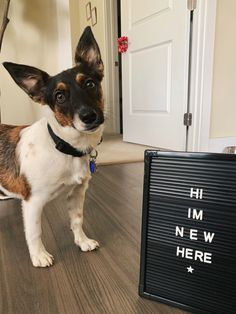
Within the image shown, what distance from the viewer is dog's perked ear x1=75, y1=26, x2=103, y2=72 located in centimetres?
90

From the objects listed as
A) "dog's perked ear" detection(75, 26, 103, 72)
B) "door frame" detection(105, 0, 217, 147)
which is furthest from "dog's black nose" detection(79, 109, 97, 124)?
"door frame" detection(105, 0, 217, 147)

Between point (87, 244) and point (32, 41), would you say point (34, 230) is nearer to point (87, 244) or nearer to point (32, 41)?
point (87, 244)

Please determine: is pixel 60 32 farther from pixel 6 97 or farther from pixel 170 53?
pixel 170 53

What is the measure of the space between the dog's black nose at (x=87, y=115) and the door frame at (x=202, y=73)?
1.21 meters

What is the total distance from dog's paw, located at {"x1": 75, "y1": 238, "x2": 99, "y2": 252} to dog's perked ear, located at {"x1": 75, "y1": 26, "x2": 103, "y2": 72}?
63 centimetres

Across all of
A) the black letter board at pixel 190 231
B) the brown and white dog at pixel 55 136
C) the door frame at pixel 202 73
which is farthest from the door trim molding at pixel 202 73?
the black letter board at pixel 190 231

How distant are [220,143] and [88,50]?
1.67m

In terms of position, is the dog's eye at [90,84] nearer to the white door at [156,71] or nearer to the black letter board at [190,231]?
the black letter board at [190,231]

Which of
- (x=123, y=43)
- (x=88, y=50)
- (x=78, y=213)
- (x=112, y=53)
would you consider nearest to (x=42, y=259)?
(x=78, y=213)

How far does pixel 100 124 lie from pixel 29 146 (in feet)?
0.82

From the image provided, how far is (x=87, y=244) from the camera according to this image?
3.22 ft

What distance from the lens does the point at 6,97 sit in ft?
6.93

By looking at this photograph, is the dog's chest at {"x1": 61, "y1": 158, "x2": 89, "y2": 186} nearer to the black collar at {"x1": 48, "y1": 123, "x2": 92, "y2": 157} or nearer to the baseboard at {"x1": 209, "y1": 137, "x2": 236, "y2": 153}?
the black collar at {"x1": 48, "y1": 123, "x2": 92, "y2": 157}

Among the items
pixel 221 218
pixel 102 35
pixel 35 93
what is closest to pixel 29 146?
pixel 35 93
